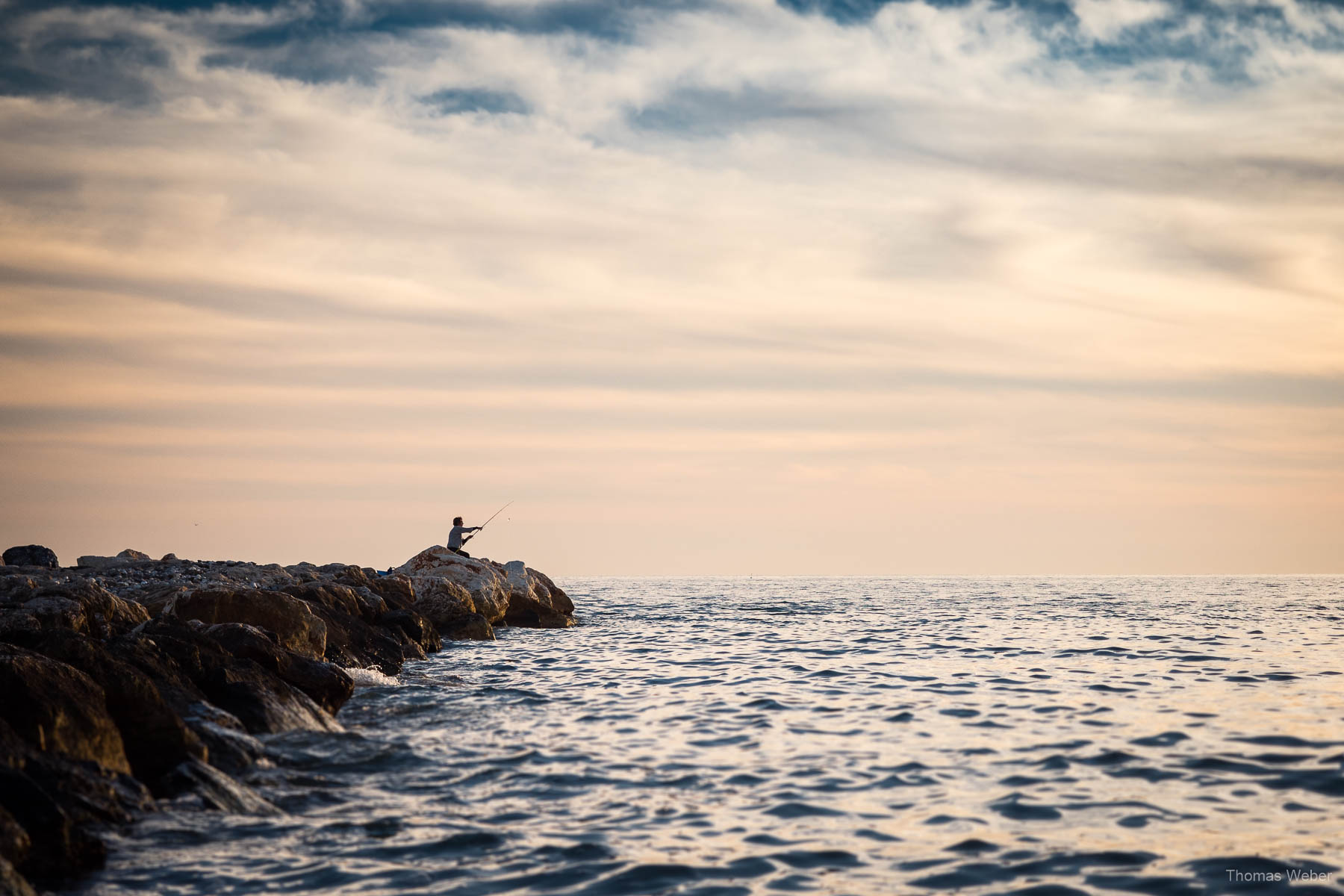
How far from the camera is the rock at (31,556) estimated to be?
30.1 m

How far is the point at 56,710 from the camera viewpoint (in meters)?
7.72

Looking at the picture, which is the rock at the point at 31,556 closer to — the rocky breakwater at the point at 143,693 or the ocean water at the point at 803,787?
the rocky breakwater at the point at 143,693

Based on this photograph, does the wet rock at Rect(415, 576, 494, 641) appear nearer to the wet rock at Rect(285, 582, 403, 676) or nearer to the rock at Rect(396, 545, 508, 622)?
the rock at Rect(396, 545, 508, 622)

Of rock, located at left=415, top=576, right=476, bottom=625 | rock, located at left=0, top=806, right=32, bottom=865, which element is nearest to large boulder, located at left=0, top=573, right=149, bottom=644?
rock, located at left=0, top=806, right=32, bottom=865

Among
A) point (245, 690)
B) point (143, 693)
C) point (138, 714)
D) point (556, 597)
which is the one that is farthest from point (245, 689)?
point (556, 597)

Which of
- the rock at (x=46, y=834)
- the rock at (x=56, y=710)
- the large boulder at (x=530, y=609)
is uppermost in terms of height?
the rock at (x=56, y=710)

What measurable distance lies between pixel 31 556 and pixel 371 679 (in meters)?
20.7

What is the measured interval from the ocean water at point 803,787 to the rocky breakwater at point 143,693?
356mm

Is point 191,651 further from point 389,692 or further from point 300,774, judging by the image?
point 389,692

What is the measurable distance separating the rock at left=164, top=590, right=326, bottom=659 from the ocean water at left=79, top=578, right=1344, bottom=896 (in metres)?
1.27

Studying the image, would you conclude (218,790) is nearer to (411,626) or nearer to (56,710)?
(56,710)

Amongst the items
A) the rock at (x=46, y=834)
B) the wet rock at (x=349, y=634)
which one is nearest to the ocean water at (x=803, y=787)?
the rock at (x=46, y=834)

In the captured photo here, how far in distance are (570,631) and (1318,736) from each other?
21377 mm

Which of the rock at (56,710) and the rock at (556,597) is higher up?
the rock at (56,710)
